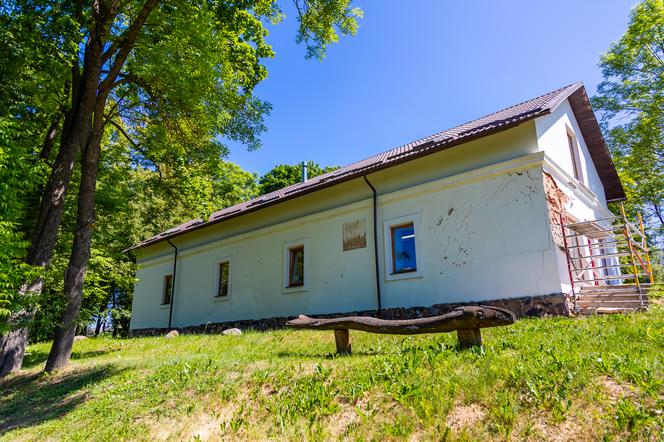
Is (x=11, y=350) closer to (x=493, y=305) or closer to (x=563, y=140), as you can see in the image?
(x=493, y=305)

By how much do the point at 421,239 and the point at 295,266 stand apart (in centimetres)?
460

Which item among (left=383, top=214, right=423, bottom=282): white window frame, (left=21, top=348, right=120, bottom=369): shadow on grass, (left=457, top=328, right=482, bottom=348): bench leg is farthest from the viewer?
(left=21, top=348, right=120, bottom=369): shadow on grass

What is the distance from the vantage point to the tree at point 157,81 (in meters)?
8.65

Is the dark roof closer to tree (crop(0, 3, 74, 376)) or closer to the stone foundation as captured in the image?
the stone foundation

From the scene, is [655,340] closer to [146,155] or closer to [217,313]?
[146,155]

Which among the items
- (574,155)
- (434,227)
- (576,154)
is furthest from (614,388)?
(576,154)

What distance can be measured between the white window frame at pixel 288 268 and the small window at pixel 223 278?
290 cm

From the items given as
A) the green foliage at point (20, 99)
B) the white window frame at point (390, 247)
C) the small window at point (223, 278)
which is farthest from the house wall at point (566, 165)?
the small window at point (223, 278)

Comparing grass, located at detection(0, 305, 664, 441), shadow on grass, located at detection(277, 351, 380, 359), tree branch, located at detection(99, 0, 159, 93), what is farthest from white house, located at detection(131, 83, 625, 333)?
tree branch, located at detection(99, 0, 159, 93)

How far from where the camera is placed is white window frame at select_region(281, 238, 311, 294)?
1266 cm

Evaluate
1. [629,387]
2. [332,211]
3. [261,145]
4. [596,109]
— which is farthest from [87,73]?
[596,109]

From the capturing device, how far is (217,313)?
15.2 m

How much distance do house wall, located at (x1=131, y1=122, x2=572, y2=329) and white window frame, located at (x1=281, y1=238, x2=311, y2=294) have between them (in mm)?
47

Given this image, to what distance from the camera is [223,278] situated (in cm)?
1581
